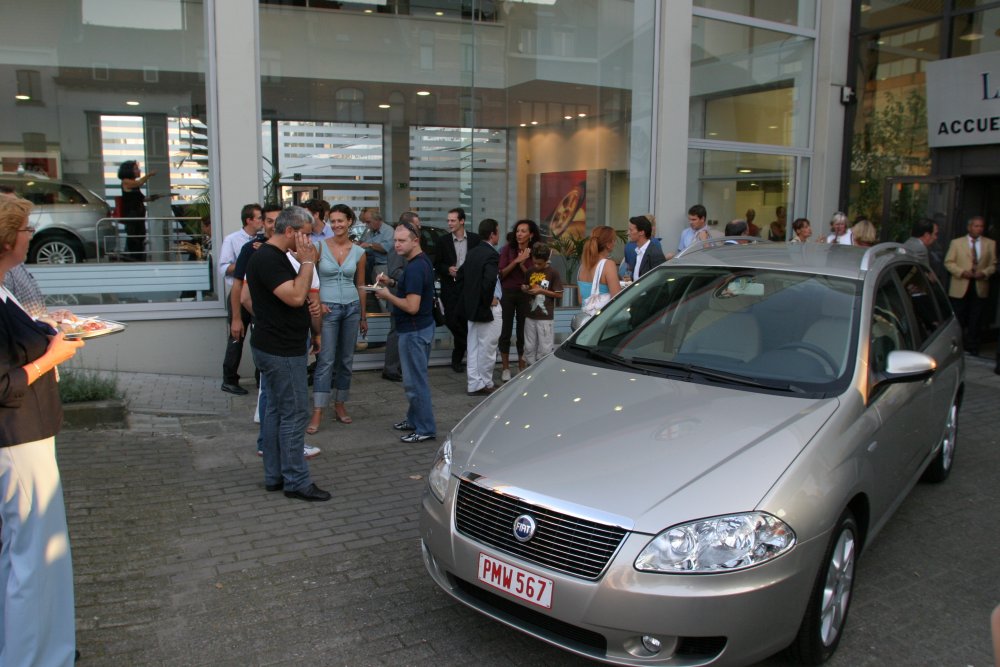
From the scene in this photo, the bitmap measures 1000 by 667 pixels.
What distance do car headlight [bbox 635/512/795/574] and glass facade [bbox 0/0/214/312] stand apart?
6.85m

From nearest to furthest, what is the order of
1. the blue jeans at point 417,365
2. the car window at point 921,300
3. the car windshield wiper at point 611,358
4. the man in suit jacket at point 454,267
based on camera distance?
the car windshield wiper at point 611,358
the car window at point 921,300
the blue jeans at point 417,365
the man in suit jacket at point 454,267

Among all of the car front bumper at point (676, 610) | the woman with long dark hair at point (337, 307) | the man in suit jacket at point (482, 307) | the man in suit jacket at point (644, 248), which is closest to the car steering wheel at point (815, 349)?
the car front bumper at point (676, 610)

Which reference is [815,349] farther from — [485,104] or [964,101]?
[485,104]

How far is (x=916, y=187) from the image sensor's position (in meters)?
11.4

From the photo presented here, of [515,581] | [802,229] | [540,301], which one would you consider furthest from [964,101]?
[515,581]

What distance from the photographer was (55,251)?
8.50m

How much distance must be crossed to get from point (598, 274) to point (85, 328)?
16.4 feet

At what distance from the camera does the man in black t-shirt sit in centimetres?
488

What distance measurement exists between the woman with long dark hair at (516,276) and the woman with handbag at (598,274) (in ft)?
2.36

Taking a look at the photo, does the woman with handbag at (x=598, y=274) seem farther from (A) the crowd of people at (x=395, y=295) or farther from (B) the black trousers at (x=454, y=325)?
(B) the black trousers at (x=454, y=325)

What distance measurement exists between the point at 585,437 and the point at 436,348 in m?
6.34

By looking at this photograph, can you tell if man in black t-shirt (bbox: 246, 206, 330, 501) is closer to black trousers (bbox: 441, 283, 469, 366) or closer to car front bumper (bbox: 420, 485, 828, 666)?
car front bumper (bbox: 420, 485, 828, 666)

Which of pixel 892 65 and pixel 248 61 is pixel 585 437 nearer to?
pixel 248 61

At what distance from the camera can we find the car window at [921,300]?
5000mm
